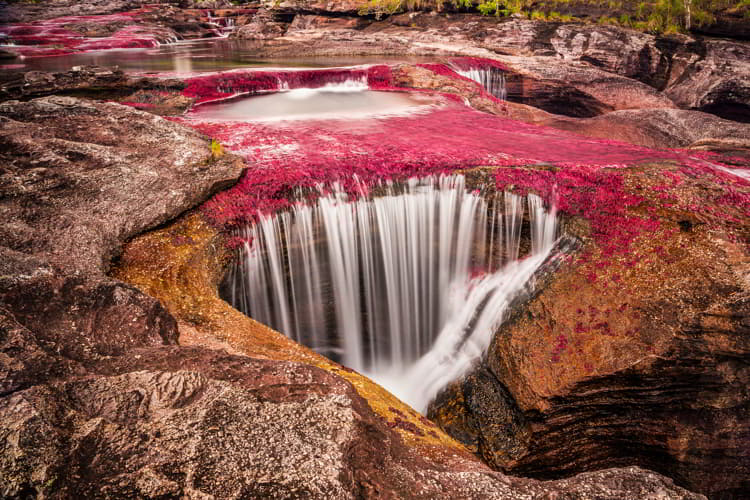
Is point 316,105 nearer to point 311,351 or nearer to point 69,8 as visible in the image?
point 311,351

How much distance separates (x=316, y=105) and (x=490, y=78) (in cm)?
856

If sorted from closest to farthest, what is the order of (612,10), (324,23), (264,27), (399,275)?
1. (399,275)
2. (612,10)
3. (324,23)
4. (264,27)

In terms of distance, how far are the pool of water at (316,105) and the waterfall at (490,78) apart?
4871 mm

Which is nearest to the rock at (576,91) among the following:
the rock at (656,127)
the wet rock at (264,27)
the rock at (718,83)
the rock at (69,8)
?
the rock at (718,83)

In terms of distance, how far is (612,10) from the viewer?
2153 cm

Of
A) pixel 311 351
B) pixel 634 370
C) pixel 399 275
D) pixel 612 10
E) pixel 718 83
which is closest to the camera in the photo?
pixel 311 351

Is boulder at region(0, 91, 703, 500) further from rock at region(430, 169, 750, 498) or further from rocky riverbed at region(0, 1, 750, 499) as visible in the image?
rock at region(430, 169, 750, 498)

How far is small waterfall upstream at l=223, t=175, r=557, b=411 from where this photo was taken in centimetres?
618

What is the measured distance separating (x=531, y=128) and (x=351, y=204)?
227 inches

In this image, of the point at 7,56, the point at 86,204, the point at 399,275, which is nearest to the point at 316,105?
the point at 399,275

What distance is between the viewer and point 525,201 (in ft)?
20.9

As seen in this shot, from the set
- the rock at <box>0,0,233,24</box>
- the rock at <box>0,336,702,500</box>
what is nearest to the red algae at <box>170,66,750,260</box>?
the rock at <box>0,336,702,500</box>

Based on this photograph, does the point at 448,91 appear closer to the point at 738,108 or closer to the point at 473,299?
the point at 473,299

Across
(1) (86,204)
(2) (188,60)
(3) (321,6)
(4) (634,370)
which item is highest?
(3) (321,6)
